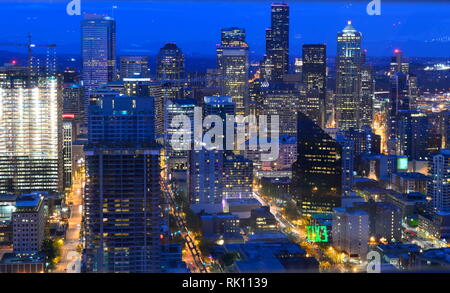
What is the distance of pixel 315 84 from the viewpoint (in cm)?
1641

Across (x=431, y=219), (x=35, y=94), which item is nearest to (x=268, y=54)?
(x=35, y=94)

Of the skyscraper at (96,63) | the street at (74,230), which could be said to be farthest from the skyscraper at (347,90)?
the street at (74,230)

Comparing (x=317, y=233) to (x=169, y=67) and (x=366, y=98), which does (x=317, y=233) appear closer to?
(x=169, y=67)

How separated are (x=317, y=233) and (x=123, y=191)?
10.7ft

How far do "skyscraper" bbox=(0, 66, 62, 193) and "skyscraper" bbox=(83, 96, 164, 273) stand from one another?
4.65m

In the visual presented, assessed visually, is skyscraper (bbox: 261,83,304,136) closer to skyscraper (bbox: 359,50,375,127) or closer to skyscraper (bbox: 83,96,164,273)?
skyscraper (bbox: 359,50,375,127)

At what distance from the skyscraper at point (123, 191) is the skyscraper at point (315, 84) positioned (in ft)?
28.9

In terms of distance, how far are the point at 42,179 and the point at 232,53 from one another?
4857 millimetres

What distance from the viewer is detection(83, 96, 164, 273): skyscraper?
5.43m

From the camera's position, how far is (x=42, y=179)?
1027cm

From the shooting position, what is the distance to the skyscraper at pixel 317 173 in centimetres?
996

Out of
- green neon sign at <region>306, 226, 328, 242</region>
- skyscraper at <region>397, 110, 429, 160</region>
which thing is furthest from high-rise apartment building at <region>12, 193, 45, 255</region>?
skyscraper at <region>397, 110, 429, 160</region>

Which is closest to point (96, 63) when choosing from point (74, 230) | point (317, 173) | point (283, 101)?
point (283, 101)

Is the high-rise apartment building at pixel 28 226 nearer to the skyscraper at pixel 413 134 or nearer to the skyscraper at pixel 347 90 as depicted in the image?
A: the skyscraper at pixel 413 134
